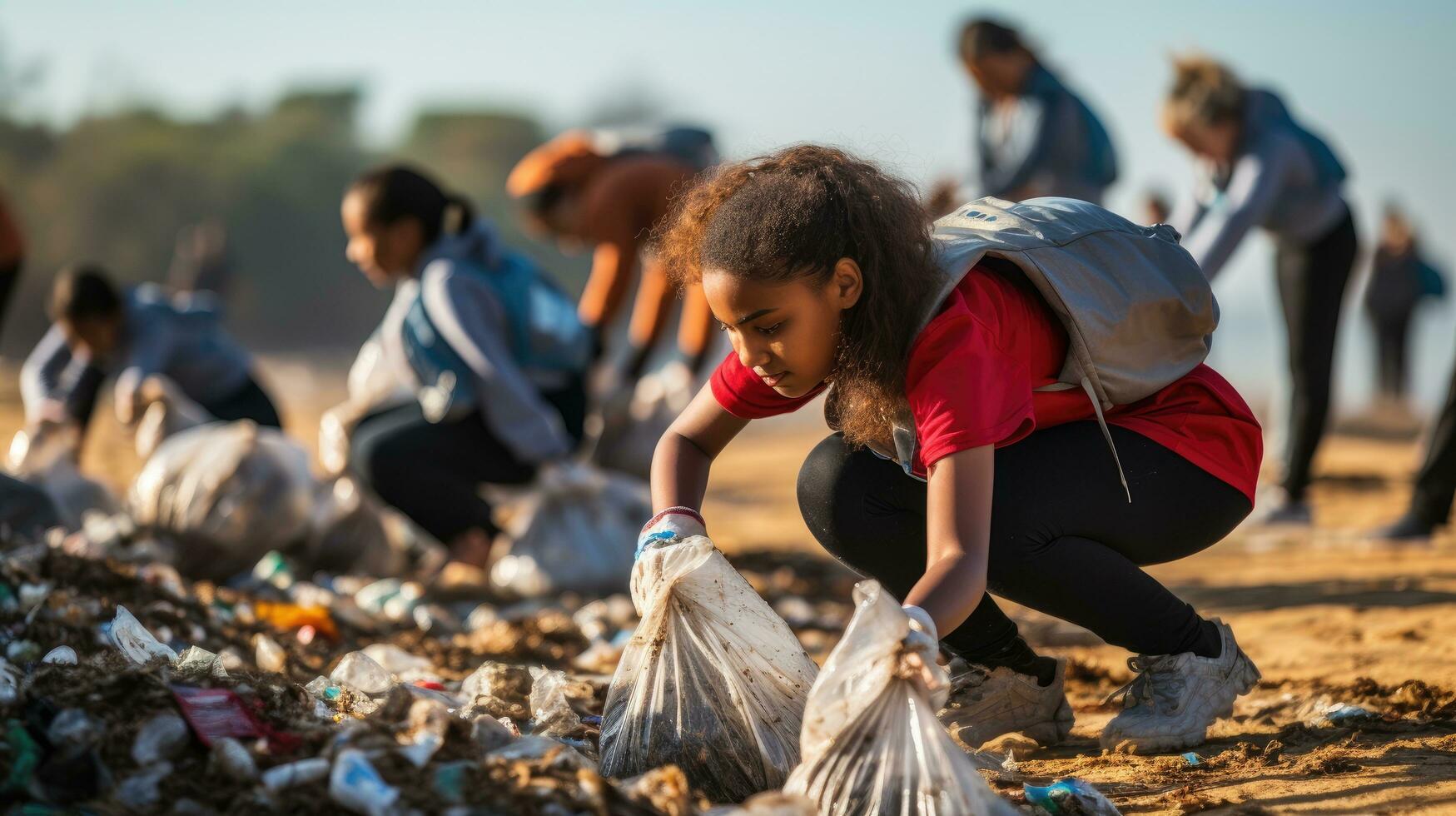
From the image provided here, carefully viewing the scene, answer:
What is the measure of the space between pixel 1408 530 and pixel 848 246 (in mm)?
3443

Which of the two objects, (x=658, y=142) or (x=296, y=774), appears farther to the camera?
(x=658, y=142)

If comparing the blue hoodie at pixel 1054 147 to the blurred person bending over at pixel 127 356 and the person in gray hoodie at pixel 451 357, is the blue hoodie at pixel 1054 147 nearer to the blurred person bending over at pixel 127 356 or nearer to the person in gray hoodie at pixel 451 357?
the person in gray hoodie at pixel 451 357

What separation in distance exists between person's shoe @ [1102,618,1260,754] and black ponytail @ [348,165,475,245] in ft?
10.2

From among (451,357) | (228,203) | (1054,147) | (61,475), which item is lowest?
(228,203)

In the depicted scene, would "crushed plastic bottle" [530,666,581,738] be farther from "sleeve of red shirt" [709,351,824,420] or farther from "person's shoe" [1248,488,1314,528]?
"person's shoe" [1248,488,1314,528]

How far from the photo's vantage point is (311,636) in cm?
329

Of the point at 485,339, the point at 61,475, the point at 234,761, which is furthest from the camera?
the point at 61,475

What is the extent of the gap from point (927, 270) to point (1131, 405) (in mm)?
567

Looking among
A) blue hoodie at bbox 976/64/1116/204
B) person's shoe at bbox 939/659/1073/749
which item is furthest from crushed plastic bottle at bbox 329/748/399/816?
blue hoodie at bbox 976/64/1116/204

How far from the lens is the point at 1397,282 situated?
1345cm

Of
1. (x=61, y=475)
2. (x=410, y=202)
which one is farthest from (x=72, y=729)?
(x=61, y=475)

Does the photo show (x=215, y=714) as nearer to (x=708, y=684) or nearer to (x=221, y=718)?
(x=221, y=718)

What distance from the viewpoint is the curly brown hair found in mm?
1936

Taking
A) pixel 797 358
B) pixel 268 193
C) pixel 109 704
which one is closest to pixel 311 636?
pixel 109 704
